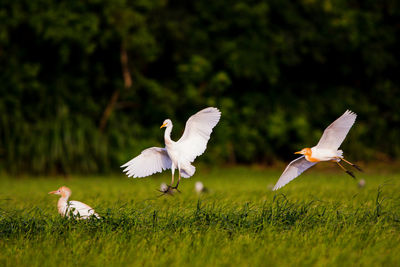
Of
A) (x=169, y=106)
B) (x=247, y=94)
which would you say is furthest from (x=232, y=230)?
(x=247, y=94)

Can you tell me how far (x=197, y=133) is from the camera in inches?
235

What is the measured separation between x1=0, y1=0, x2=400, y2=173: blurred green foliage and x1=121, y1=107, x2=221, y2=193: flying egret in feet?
26.7

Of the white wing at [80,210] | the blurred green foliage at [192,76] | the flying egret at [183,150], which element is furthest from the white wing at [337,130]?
the blurred green foliage at [192,76]

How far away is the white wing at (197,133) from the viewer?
5.77m

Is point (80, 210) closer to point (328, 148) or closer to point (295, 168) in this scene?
point (295, 168)

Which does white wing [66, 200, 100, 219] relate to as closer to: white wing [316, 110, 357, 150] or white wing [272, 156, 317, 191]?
white wing [272, 156, 317, 191]

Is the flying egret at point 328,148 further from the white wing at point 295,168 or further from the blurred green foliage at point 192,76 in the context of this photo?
the blurred green foliage at point 192,76

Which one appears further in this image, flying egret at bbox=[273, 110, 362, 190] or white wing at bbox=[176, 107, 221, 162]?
white wing at bbox=[176, 107, 221, 162]

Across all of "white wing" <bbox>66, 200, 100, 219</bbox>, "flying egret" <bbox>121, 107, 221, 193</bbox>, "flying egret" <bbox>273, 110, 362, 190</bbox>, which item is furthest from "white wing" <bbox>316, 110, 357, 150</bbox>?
"white wing" <bbox>66, 200, 100, 219</bbox>

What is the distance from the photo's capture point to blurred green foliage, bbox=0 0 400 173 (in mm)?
14383

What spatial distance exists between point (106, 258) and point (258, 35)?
12.4 metres

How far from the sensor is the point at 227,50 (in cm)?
1544

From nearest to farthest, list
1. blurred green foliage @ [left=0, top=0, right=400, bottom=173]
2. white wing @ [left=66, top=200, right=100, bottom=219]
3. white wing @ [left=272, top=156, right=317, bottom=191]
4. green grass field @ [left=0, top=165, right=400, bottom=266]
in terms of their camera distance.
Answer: green grass field @ [left=0, top=165, right=400, bottom=266] → white wing @ [left=66, top=200, right=100, bottom=219] → white wing @ [left=272, top=156, right=317, bottom=191] → blurred green foliage @ [left=0, top=0, right=400, bottom=173]

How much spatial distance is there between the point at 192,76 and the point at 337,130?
409 inches
